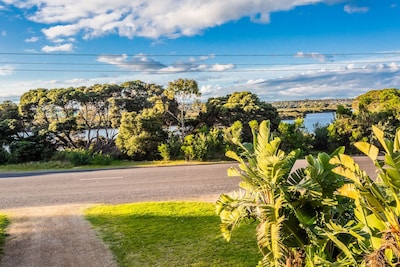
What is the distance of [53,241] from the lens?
21.7ft

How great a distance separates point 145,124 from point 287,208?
16.0 m

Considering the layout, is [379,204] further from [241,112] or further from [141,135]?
[241,112]

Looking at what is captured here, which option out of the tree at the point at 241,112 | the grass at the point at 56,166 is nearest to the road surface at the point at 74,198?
the grass at the point at 56,166

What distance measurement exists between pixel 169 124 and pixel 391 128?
12.8 m

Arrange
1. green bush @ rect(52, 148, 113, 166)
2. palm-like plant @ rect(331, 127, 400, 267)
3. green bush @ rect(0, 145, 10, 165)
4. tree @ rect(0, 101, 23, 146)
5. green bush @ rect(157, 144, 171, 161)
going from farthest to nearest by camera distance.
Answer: tree @ rect(0, 101, 23, 146) < green bush @ rect(0, 145, 10, 165) < green bush @ rect(157, 144, 171, 161) < green bush @ rect(52, 148, 113, 166) < palm-like plant @ rect(331, 127, 400, 267)

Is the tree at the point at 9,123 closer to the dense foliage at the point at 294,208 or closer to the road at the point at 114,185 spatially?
the road at the point at 114,185

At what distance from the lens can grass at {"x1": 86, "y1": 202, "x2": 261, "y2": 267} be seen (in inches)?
221

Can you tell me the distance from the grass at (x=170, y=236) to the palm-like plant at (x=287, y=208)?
1855 millimetres

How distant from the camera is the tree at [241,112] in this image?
2208 cm

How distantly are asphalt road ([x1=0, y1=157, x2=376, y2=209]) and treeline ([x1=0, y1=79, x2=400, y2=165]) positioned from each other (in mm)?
3497

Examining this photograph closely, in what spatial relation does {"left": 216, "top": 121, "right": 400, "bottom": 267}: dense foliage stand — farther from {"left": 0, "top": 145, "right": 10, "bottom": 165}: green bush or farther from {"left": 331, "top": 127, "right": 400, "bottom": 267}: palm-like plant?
{"left": 0, "top": 145, "right": 10, "bottom": 165}: green bush

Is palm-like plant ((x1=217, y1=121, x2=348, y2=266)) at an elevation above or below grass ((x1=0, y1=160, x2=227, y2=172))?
above

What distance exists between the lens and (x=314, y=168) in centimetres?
358

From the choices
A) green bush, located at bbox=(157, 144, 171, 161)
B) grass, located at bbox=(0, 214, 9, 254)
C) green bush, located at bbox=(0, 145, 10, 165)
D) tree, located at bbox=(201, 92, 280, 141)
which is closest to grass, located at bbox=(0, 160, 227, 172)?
green bush, located at bbox=(157, 144, 171, 161)
